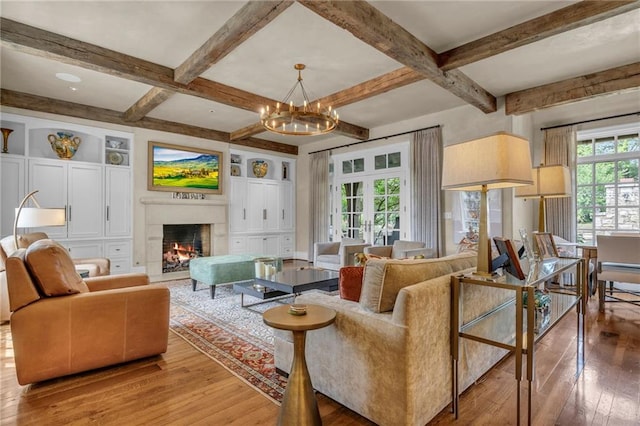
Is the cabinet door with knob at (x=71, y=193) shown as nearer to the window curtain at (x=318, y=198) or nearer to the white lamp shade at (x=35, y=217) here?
the white lamp shade at (x=35, y=217)

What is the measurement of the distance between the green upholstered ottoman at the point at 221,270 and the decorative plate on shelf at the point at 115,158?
247 cm

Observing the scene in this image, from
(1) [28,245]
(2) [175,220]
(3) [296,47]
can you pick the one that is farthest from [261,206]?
(3) [296,47]

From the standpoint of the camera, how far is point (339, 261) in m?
5.44

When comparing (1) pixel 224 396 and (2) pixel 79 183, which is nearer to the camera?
(1) pixel 224 396

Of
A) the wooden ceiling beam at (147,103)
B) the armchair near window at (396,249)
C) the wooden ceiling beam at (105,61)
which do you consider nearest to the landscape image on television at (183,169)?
the wooden ceiling beam at (147,103)

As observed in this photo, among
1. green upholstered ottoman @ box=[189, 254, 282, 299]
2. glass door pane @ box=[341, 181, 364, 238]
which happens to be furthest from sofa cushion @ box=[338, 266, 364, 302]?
glass door pane @ box=[341, 181, 364, 238]

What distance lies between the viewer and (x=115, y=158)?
563 cm

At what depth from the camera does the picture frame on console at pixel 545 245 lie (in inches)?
115

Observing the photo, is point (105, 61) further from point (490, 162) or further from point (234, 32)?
point (490, 162)

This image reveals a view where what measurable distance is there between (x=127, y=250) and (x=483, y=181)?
5.79 metres

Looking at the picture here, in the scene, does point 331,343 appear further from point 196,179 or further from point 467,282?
point 196,179

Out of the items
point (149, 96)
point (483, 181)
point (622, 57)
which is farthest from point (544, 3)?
point (149, 96)

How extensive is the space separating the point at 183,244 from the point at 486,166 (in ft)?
19.8

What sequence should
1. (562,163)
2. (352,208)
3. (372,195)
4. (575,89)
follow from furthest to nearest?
(352,208)
(372,195)
(562,163)
(575,89)
